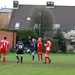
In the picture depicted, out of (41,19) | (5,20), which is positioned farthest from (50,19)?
(5,20)

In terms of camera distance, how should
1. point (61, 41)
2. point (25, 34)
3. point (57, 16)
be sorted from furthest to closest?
point (57, 16), point (61, 41), point (25, 34)

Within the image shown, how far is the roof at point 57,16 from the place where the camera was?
312 feet

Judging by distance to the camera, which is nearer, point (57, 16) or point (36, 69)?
point (36, 69)

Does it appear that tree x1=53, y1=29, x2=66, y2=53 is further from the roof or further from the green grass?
the green grass

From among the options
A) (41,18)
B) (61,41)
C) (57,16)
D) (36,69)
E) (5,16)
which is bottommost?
(36,69)

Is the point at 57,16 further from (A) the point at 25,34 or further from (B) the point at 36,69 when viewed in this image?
(B) the point at 36,69

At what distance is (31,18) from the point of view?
79.3 meters

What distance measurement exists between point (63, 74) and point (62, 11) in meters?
81.1

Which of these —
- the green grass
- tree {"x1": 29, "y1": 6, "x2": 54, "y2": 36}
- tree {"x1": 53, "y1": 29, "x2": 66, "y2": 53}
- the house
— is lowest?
the green grass

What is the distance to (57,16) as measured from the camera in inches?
3826

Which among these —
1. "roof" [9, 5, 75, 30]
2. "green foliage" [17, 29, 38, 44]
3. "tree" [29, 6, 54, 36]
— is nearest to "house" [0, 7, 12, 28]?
"roof" [9, 5, 75, 30]

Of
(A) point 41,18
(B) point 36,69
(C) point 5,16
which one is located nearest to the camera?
(B) point 36,69

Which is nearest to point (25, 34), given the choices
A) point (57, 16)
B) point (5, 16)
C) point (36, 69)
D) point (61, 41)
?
point (61, 41)

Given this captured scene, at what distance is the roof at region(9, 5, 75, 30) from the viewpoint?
95.2 m
